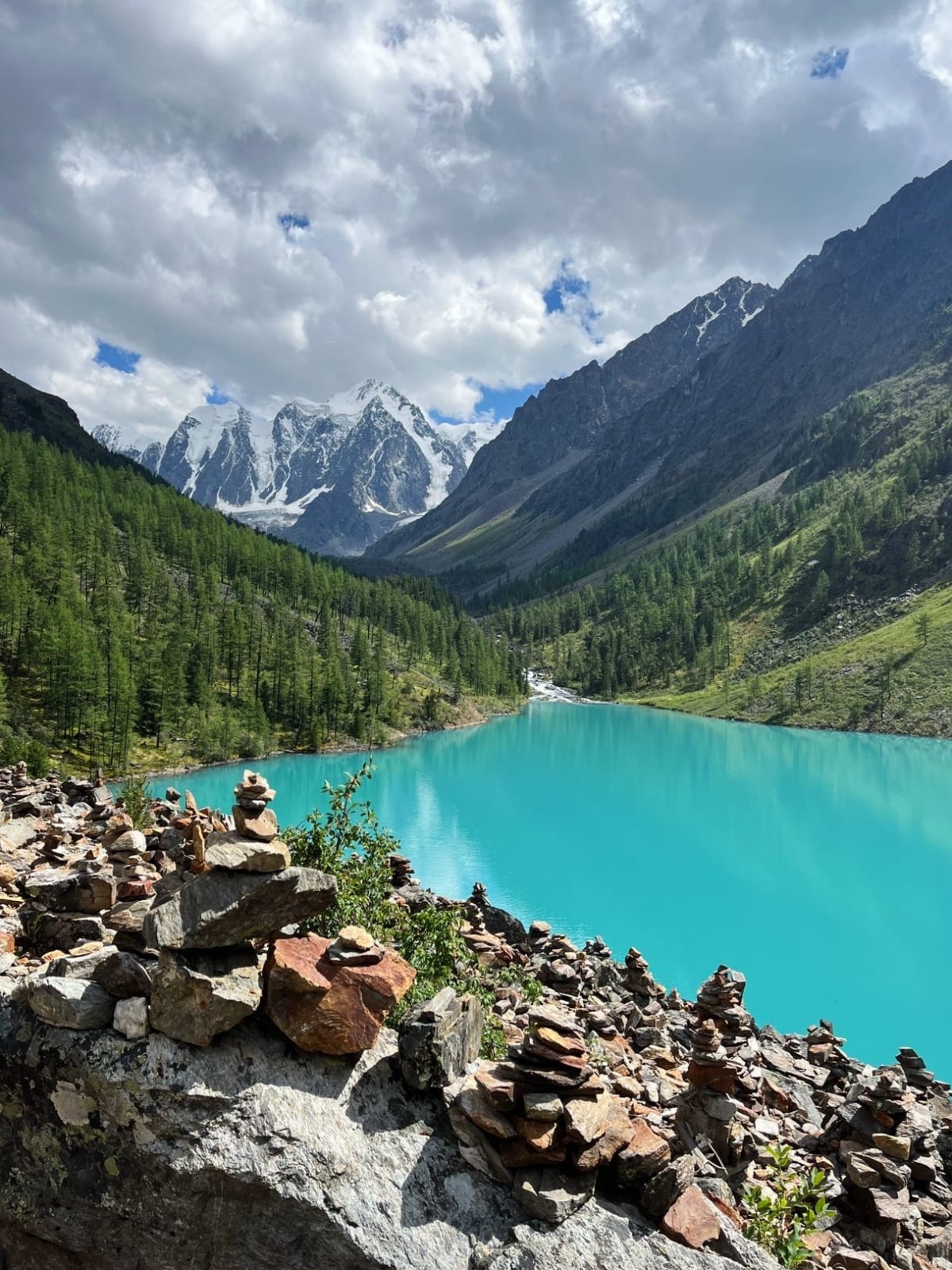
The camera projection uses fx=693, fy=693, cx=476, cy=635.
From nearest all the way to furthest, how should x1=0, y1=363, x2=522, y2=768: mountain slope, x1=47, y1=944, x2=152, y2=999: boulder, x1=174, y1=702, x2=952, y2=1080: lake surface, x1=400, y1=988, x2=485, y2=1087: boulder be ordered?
x1=47, y1=944, x2=152, y2=999: boulder < x1=400, y1=988, x2=485, y2=1087: boulder < x1=174, y1=702, x2=952, y2=1080: lake surface < x1=0, y1=363, x2=522, y2=768: mountain slope

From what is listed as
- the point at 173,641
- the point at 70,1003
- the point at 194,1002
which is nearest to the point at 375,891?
the point at 194,1002

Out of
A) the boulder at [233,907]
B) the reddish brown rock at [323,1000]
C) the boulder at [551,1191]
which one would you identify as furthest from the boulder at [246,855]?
the boulder at [551,1191]

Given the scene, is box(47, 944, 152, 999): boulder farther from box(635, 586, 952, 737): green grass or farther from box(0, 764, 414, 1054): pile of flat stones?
box(635, 586, 952, 737): green grass

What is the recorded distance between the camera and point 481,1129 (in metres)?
7.47

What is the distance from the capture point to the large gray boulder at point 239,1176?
697 centimetres

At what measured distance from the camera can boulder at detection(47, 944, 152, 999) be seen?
297 inches

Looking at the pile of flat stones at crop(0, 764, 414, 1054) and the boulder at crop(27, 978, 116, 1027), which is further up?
A: the pile of flat stones at crop(0, 764, 414, 1054)

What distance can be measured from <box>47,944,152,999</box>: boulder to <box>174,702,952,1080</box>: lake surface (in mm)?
36302

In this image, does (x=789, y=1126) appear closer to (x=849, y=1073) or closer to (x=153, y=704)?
(x=849, y=1073)

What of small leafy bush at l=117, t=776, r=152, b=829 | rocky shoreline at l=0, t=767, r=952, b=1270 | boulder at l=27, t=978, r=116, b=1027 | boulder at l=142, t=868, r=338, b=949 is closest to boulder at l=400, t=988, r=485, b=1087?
rocky shoreline at l=0, t=767, r=952, b=1270

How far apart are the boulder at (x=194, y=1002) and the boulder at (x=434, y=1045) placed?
180cm

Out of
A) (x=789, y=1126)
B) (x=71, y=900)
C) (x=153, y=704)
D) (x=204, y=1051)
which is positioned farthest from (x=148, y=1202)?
(x=153, y=704)

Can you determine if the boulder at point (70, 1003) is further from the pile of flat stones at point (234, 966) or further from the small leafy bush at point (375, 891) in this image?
the small leafy bush at point (375, 891)

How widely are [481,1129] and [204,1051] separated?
3.08 meters
